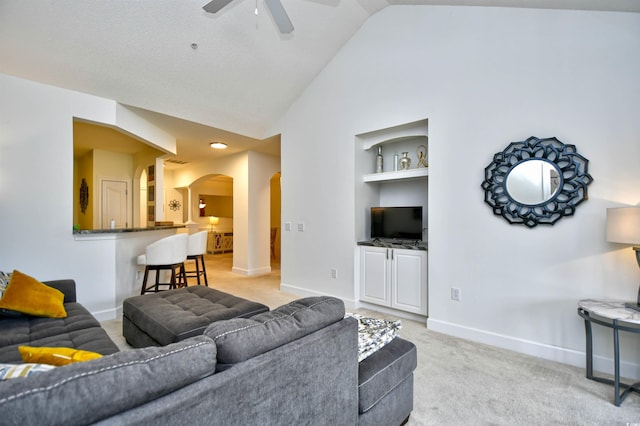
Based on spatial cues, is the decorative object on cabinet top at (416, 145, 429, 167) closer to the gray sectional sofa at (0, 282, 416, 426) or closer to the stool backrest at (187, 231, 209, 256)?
the gray sectional sofa at (0, 282, 416, 426)

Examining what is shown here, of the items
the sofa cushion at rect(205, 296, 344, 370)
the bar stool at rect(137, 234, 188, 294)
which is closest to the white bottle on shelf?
the bar stool at rect(137, 234, 188, 294)

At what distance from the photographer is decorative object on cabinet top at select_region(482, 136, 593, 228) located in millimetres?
2596

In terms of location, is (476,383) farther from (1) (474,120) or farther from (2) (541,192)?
(1) (474,120)

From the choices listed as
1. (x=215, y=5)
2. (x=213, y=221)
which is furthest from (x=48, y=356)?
(x=213, y=221)

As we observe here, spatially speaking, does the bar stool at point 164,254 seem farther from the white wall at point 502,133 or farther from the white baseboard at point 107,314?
the white wall at point 502,133

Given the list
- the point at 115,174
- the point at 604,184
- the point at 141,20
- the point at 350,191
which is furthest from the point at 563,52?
the point at 115,174

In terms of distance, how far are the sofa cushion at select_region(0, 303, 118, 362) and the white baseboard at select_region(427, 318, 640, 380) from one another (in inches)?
115

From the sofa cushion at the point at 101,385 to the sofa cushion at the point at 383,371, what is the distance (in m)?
0.85

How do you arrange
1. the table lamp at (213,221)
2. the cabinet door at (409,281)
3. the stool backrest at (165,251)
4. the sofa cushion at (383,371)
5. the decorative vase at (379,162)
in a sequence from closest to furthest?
the sofa cushion at (383,371) < the cabinet door at (409,281) < the stool backrest at (165,251) < the decorative vase at (379,162) < the table lamp at (213,221)

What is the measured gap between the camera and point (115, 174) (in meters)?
6.48

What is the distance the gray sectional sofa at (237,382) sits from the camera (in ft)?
2.36

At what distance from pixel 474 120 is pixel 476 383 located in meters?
2.36

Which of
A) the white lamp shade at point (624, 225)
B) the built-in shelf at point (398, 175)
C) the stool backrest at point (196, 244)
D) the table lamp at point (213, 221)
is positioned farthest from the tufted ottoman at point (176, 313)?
the table lamp at point (213, 221)

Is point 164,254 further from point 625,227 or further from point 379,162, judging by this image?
point 625,227
